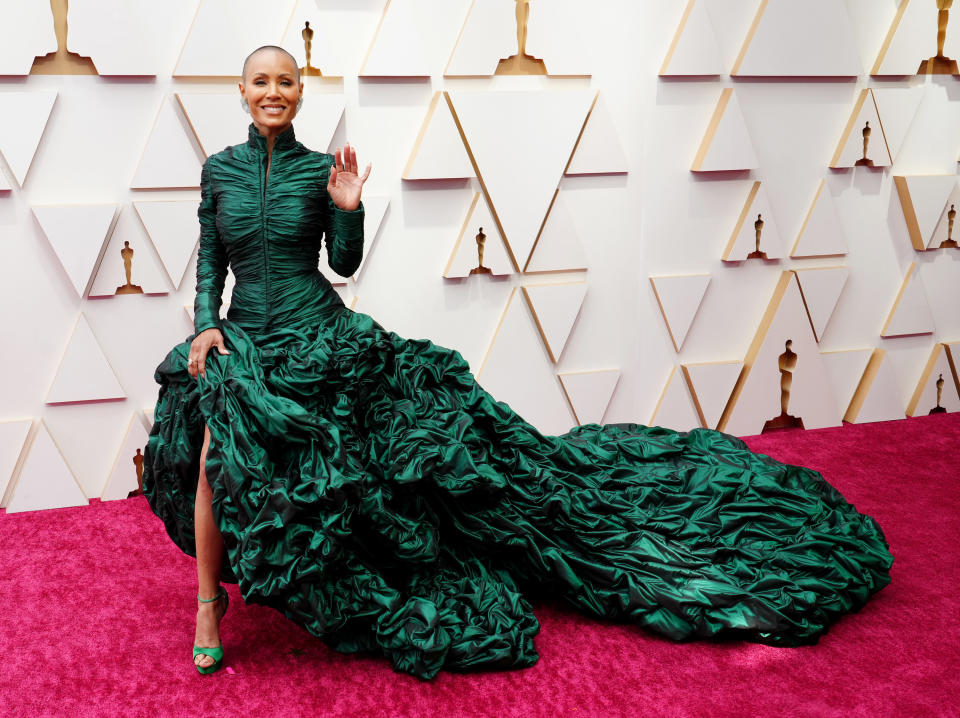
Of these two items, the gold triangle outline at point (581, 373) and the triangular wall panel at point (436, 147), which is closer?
the triangular wall panel at point (436, 147)

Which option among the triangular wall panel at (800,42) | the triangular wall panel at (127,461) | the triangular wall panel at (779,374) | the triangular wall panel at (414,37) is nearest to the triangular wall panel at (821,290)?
the triangular wall panel at (779,374)

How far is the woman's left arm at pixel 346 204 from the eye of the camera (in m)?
2.34

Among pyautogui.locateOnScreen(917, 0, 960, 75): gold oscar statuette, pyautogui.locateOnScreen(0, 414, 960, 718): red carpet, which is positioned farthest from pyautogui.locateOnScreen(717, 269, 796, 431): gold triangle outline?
pyautogui.locateOnScreen(0, 414, 960, 718): red carpet

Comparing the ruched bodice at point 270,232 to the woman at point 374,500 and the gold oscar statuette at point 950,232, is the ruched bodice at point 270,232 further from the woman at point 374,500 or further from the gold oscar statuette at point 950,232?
the gold oscar statuette at point 950,232

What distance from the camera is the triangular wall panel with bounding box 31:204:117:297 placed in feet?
10.4

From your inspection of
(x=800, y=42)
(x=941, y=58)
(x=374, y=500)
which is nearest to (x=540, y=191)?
(x=800, y=42)

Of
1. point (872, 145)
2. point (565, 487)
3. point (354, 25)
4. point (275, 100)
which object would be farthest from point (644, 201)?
point (275, 100)

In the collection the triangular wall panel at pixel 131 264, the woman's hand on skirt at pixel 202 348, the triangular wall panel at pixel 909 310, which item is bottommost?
the woman's hand on skirt at pixel 202 348

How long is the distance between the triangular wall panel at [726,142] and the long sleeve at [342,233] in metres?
1.91

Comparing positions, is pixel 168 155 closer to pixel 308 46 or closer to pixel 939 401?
pixel 308 46

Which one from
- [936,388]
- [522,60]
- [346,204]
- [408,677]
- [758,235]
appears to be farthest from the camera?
[936,388]

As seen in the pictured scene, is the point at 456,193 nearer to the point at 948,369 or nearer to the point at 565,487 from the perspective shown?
the point at 565,487

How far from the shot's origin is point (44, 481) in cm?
334

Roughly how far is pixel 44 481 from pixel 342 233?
1.73 m
